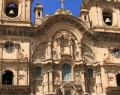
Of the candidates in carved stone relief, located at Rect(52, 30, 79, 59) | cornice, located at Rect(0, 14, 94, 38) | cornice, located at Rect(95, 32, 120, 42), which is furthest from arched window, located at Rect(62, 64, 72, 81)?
cornice, located at Rect(95, 32, 120, 42)

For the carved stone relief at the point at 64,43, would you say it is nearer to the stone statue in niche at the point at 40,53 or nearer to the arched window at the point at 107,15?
the stone statue in niche at the point at 40,53

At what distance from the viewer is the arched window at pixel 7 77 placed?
24484 mm

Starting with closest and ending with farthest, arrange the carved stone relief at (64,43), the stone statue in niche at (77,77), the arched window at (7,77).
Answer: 1. the arched window at (7,77)
2. the stone statue in niche at (77,77)
3. the carved stone relief at (64,43)

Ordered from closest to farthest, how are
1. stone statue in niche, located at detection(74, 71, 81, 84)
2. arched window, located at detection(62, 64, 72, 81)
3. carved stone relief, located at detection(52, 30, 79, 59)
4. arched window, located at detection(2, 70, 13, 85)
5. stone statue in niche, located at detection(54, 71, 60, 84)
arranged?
arched window, located at detection(2, 70, 13, 85)
stone statue in niche, located at detection(54, 71, 60, 84)
stone statue in niche, located at detection(74, 71, 81, 84)
arched window, located at detection(62, 64, 72, 81)
carved stone relief, located at detection(52, 30, 79, 59)

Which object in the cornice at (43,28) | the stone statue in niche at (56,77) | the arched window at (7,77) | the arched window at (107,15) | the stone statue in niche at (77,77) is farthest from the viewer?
the arched window at (107,15)

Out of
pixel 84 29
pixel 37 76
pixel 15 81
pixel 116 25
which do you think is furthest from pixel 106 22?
pixel 15 81

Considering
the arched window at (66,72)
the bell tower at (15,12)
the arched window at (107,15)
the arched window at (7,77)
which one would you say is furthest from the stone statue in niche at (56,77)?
the arched window at (107,15)

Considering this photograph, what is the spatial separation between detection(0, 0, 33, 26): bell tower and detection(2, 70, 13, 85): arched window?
4.92 meters

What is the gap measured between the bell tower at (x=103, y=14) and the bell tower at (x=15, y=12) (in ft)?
21.1

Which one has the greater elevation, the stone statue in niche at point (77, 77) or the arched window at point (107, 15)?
the arched window at point (107, 15)

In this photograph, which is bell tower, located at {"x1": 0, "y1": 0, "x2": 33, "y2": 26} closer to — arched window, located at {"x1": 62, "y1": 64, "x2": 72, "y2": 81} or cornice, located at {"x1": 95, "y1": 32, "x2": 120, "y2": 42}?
arched window, located at {"x1": 62, "y1": 64, "x2": 72, "y2": 81}

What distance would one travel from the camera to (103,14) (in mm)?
30391

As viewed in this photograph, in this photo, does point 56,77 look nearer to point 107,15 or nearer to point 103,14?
point 103,14

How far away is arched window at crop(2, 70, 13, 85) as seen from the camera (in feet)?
80.3
